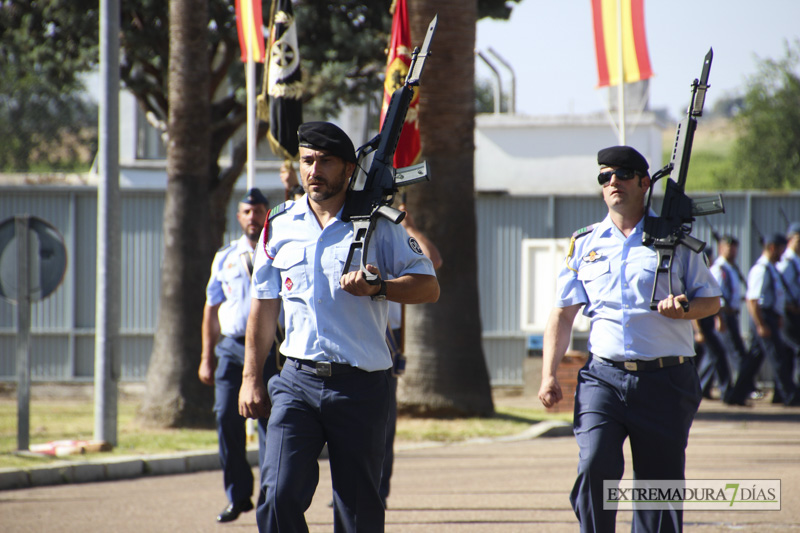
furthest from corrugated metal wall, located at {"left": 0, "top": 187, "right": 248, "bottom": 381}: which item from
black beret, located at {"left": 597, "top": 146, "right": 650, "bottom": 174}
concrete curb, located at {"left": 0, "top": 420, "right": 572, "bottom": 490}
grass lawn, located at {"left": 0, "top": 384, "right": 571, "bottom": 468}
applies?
black beret, located at {"left": 597, "top": 146, "right": 650, "bottom": 174}

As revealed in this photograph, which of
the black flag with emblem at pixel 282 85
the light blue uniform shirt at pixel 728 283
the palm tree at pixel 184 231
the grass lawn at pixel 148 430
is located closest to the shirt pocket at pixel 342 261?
the black flag with emblem at pixel 282 85

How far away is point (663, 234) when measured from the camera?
4.89m

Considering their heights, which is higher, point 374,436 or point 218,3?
point 218,3

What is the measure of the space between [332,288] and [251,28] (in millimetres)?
6713

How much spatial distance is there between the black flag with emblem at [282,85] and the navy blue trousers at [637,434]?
4.97m

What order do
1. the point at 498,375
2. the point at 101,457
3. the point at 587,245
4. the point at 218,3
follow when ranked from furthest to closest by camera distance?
the point at 498,375, the point at 218,3, the point at 101,457, the point at 587,245

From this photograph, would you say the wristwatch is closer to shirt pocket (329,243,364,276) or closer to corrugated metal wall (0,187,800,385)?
shirt pocket (329,243,364,276)

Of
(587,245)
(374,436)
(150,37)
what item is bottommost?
(374,436)

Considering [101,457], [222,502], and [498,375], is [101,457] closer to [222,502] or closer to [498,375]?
[222,502]

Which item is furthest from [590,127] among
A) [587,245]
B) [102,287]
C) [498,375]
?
[587,245]

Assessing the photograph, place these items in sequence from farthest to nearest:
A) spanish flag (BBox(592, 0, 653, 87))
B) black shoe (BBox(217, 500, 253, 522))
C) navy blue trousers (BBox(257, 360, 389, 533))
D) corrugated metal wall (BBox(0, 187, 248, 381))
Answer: corrugated metal wall (BBox(0, 187, 248, 381)) → spanish flag (BBox(592, 0, 653, 87)) → black shoe (BBox(217, 500, 253, 522)) → navy blue trousers (BBox(257, 360, 389, 533))

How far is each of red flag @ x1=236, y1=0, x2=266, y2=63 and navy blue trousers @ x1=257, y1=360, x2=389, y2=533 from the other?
21.8 ft

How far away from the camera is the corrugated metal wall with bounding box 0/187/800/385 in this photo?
14.7 meters

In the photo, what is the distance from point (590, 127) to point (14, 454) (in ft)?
71.4
